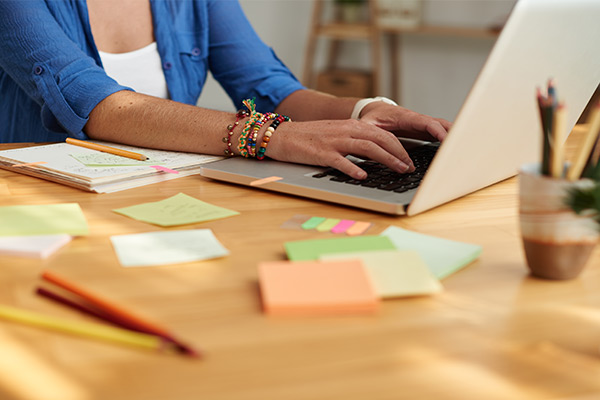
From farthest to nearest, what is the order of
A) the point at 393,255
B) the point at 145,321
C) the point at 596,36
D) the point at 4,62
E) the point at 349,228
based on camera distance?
the point at 4,62, the point at 596,36, the point at 349,228, the point at 393,255, the point at 145,321

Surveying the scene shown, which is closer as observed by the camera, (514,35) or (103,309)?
(103,309)

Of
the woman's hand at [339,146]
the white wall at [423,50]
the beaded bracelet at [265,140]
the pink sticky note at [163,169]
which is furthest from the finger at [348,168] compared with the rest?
the white wall at [423,50]

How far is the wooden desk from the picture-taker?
1.34 feet

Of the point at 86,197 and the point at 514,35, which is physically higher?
the point at 514,35

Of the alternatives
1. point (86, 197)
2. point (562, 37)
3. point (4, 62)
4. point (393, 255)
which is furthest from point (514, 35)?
point (4, 62)

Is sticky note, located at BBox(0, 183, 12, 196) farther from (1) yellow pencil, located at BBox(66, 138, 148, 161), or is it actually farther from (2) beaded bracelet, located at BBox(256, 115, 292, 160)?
(2) beaded bracelet, located at BBox(256, 115, 292, 160)

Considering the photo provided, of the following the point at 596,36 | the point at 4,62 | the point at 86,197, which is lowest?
the point at 86,197

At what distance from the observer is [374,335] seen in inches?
18.8

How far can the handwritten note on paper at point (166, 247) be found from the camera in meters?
0.61

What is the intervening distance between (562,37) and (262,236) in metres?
0.40

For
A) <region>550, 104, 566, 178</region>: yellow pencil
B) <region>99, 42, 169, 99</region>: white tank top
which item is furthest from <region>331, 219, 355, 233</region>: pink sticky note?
<region>99, 42, 169, 99</region>: white tank top

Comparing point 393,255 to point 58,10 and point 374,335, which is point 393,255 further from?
point 58,10

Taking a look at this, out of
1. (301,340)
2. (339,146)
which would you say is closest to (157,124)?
(339,146)

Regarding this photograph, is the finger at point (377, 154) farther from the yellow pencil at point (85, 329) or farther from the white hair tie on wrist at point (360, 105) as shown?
the yellow pencil at point (85, 329)
